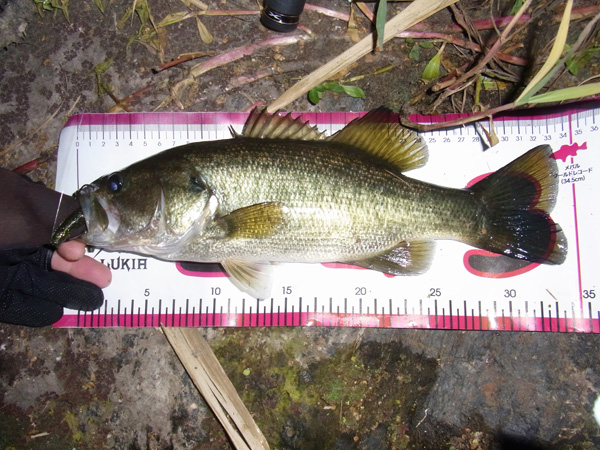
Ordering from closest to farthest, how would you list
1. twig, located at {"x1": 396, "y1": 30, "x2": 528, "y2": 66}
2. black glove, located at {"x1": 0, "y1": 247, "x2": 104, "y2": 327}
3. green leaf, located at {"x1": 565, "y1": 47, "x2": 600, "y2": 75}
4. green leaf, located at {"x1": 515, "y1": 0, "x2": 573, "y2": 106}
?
1. green leaf, located at {"x1": 515, "y1": 0, "x2": 573, "y2": 106}
2. black glove, located at {"x1": 0, "y1": 247, "x2": 104, "y2": 327}
3. green leaf, located at {"x1": 565, "y1": 47, "x2": 600, "y2": 75}
4. twig, located at {"x1": 396, "y1": 30, "x2": 528, "y2": 66}

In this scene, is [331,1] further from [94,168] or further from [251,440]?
[251,440]

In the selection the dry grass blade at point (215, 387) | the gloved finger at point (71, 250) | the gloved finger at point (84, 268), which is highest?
the gloved finger at point (71, 250)

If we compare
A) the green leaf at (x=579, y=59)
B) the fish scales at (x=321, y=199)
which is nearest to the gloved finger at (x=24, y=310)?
the fish scales at (x=321, y=199)

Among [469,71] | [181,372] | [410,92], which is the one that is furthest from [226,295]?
[469,71]

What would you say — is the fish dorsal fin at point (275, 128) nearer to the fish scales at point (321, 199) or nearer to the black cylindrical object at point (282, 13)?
the fish scales at point (321, 199)

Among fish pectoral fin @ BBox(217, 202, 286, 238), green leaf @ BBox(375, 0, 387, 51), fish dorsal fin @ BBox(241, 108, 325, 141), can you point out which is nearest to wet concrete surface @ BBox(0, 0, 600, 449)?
green leaf @ BBox(375, 0, 387, 51)

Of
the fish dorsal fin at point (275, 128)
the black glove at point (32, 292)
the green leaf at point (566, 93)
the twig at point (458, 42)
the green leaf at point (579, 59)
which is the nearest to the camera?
the green leaf at point (566, 93)

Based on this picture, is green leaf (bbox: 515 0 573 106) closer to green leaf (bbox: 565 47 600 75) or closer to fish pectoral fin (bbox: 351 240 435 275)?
green leaf (bbox: 565 47 600 75)
